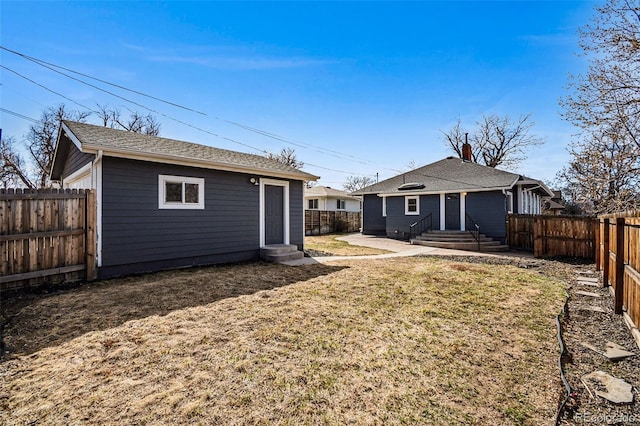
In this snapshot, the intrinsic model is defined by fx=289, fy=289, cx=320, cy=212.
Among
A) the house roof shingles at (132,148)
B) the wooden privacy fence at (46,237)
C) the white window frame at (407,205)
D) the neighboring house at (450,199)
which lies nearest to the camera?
the wooden privacy fence at (46,237)

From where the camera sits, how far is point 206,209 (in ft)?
26.7

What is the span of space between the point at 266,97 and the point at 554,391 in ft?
49.2

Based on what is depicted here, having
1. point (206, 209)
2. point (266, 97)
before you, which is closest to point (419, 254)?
point (206, 209)

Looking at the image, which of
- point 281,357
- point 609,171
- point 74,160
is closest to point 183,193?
Result: point 74,160

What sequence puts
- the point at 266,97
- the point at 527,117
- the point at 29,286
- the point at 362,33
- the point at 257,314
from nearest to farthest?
the point at 257,314 → the point at 29,286 → the point at 362,33 → the point at 266,97 → the point at 527,117

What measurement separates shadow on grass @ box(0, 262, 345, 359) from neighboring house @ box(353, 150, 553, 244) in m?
10.0

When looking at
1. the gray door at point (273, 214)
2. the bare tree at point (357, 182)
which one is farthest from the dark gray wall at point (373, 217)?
the bare tree at point (357, 182)

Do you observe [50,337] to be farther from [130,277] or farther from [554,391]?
[554,391]

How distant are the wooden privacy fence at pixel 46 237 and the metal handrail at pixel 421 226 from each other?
13908 mm

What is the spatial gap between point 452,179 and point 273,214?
1126cm

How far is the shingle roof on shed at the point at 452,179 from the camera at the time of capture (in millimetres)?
14153

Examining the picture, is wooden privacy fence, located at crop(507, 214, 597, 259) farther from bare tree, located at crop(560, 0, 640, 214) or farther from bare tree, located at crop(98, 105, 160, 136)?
bare tree, located at crop(98, 105, 160, 136)

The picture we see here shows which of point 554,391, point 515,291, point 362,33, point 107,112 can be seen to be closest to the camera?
point 554,391

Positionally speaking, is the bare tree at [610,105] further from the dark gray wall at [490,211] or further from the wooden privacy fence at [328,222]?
the wooden privacy fence at [328,222]
